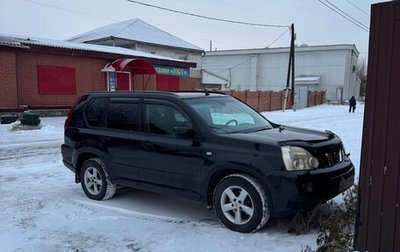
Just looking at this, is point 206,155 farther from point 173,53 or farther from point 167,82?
point 173,53

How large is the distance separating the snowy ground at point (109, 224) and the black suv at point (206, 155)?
10.7 inches

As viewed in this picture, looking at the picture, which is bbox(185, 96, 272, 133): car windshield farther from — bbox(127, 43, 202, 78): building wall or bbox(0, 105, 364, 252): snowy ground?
bbox(127, 43, 202, 78): building wall

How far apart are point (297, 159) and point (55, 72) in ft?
60.1

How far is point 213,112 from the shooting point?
212 inches

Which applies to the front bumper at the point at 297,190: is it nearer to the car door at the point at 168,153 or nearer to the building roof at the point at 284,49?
the car door at the point at 168,153

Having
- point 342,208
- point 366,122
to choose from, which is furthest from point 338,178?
point 366,122

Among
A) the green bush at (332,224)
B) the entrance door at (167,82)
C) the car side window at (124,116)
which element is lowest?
the green bush at (332,224)

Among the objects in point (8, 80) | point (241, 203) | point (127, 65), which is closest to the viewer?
point (241, 203)

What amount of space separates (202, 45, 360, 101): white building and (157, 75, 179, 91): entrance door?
2198cm

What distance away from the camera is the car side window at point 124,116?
565 cm

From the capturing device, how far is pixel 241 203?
4.59 m

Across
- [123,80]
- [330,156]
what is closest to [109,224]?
[330,156]

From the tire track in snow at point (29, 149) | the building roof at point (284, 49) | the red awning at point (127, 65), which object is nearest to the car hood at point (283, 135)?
the tire track in snow at point (29, 149)

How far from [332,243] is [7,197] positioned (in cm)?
478
